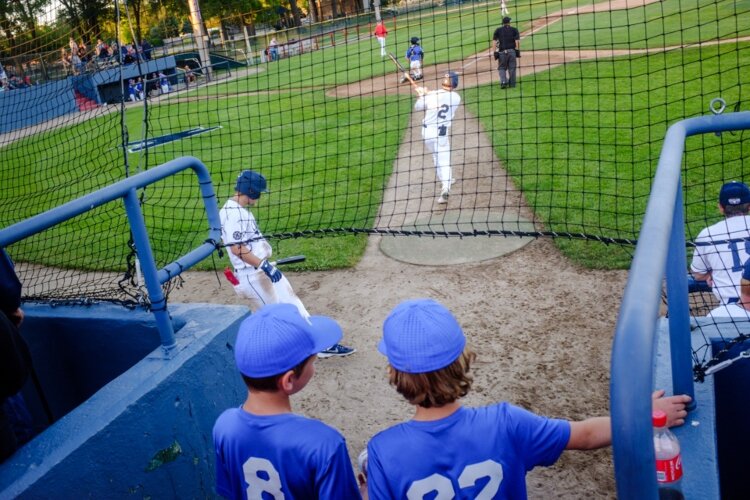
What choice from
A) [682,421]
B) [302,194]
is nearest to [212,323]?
[682,421]

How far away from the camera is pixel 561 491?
3686 millimetres

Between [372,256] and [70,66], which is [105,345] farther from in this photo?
[70,66]

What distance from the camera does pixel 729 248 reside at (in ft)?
14.6

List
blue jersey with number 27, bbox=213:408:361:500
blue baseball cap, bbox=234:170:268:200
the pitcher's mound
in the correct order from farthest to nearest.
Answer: the pitcher's mound < blue baseball cap, bbox=234:170:268:200 < blue jersey with number 27, bbox=213:408:361:500

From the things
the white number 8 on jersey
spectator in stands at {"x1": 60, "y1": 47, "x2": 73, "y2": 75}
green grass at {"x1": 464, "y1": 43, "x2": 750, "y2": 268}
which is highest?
spectator in stands at {"x1": 60, "y1": 47, "x2": 73, "y2": 75}

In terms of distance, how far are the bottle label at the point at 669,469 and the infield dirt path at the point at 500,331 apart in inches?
72.5

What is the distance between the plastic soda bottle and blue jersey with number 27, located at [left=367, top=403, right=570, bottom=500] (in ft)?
0.90

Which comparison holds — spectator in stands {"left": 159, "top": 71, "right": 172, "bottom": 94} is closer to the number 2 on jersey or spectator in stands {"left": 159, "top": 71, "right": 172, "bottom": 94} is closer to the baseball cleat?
the baseball cleat

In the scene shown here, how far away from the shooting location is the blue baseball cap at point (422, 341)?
2057 millimetres

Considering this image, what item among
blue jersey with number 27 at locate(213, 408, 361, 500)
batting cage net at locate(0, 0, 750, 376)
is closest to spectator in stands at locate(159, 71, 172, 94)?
batting cage net at locate(0, 0, 750, 376)

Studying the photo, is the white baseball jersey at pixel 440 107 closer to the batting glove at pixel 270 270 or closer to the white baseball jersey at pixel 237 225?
the white baseball jersey at pixel 237 225

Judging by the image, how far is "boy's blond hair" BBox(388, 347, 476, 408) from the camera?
2.05m

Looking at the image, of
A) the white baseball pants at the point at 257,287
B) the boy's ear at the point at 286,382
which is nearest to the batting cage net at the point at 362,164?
the white baseball pants at the point at 257,287

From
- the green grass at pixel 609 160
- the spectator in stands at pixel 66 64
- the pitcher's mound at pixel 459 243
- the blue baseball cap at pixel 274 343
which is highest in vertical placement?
the spectator in stands at pixel 66 64
